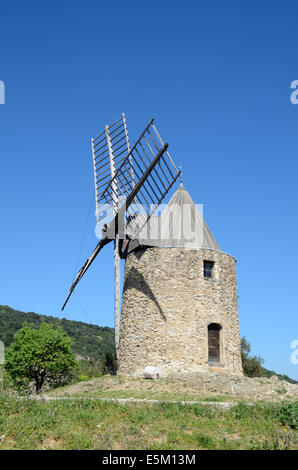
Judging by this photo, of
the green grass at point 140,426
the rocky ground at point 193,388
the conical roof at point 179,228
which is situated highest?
the conical roof at point 179,228

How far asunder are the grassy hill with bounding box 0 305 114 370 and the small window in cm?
2319

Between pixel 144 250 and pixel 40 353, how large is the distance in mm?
5653

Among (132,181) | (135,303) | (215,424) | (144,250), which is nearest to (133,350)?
(135,303)

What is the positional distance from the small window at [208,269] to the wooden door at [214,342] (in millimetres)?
1820

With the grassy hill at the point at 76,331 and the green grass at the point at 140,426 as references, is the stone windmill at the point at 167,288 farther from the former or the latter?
the grassy hill at the point at 76,331

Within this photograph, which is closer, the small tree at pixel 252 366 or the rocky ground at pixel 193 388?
the rocky ground at pixel 193 388

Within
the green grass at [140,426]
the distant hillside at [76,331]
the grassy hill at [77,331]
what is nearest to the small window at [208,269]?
the green grass at [140,426]

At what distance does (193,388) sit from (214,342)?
318cm

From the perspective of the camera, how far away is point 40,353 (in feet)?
59.7

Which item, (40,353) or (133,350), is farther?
(40,353)

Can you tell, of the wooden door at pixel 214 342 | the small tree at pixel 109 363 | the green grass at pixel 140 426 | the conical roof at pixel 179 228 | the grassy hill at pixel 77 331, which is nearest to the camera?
the green grass at pixel 140 426

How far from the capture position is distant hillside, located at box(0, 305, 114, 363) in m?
41.3

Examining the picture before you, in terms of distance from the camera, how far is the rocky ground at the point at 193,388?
42.7 ft

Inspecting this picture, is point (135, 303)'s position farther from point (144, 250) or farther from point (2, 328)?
point (2, 328)
